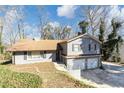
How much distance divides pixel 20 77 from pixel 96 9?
6.17 meters

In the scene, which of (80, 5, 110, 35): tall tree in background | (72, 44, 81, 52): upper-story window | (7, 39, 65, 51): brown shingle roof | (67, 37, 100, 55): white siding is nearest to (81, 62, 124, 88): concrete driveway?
(67, 37, 100, 55): white siding

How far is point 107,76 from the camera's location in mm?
10648

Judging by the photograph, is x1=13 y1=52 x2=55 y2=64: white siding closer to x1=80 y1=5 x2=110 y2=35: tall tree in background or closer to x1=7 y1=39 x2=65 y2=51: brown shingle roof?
x1=7 y1=39 x2=65 y2=51: brown shingle roof

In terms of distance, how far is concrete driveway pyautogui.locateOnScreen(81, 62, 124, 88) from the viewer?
9.62m

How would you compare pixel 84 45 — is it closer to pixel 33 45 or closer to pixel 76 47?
pixel 76 47

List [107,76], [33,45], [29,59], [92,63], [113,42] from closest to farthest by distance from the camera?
[107,76] < [92,63] < [113,42] < [29,59] < [33,45]

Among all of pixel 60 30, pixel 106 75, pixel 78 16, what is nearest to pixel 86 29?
pixel 78 16

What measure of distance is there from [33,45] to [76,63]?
313 cm

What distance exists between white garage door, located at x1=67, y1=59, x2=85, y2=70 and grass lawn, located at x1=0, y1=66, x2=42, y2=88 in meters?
3.77

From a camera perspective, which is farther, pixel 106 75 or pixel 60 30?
pixel 60 30

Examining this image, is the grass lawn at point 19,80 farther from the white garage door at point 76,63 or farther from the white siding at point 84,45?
the white siding at point 84,45

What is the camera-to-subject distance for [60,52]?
14.3 meters

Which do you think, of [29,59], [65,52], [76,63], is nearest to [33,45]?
[29,59]

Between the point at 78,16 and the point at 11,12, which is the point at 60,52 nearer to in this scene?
the point at 78,16
